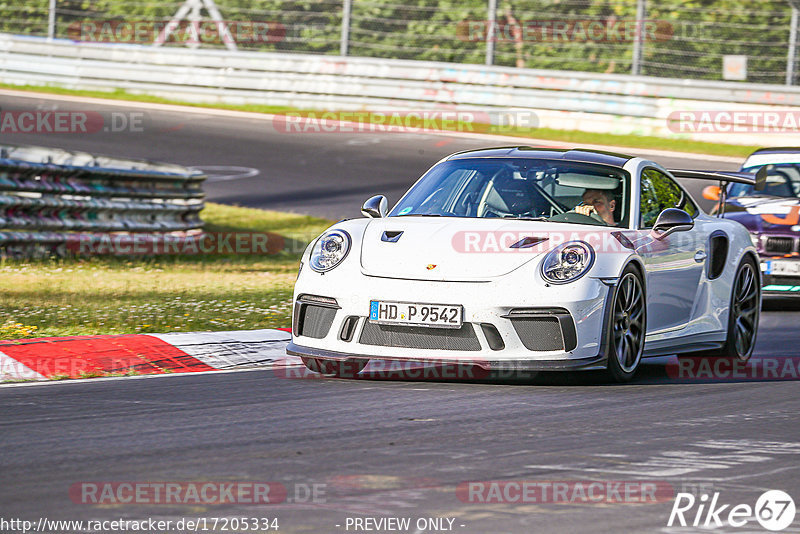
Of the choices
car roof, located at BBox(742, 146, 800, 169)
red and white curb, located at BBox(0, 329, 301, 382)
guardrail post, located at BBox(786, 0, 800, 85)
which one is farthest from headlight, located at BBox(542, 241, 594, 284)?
guardrail post, located at BBox(786, 0, 800, 85)

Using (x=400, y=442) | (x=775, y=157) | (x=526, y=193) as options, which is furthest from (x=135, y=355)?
(x=775, y=157)

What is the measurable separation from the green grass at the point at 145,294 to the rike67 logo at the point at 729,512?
16.2ft

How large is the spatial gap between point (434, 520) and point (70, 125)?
21.4 metres

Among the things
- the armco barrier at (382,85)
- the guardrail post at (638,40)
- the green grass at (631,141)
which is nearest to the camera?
the green grass at (631,141)

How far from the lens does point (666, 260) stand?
25.9 feet

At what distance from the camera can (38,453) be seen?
16.5ft

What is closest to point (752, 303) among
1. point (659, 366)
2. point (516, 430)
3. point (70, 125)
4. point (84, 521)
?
point (659, 366)

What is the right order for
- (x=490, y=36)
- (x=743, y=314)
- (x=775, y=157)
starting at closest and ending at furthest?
(x=743, y=314)
(x=775, y=157)
(x=490, y=36)

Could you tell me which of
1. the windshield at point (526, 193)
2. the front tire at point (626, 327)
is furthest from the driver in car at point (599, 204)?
the front tire at point (626, 327)

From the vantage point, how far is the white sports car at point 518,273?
6.86 meters

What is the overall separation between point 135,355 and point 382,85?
18.9 meters

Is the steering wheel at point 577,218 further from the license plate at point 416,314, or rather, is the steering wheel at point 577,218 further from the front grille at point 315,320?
the front grille at point 315,320

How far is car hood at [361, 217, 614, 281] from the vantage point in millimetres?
6953

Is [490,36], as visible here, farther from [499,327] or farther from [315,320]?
[499,327]
